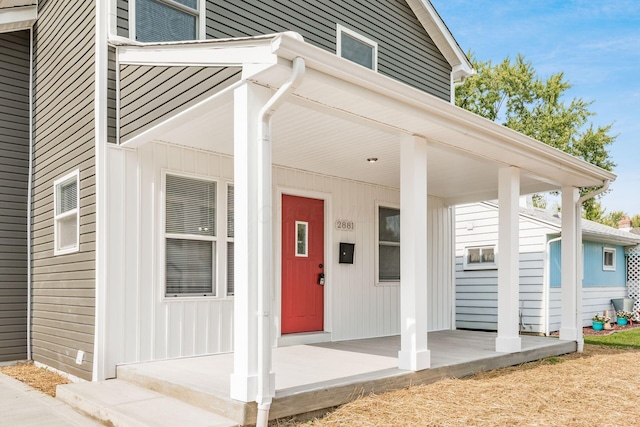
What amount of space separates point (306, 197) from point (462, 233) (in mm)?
6011

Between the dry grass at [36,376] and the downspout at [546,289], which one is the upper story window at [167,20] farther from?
the downspout at [546,289]

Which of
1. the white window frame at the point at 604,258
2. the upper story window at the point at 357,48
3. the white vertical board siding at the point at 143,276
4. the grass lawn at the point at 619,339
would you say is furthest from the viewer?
the white window frame at the point at 604,258

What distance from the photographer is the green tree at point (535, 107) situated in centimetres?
2512

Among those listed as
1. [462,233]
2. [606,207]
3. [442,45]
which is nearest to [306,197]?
[442,45]

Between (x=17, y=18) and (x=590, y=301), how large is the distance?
1238 cm

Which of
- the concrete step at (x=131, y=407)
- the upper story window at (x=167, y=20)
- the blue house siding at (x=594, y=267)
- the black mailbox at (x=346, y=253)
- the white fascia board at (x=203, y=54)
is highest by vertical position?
the upper story window at (x=167, y=20)

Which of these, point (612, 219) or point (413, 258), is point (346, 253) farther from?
point (612, 219)

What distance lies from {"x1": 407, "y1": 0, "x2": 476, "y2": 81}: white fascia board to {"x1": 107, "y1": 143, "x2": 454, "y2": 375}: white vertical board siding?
11.7 ft

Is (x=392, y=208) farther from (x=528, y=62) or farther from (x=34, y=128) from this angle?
(x=528, y=62)

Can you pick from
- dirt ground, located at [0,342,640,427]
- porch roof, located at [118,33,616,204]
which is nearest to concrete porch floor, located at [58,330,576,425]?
dirt ground, located at [0,342,640,427]

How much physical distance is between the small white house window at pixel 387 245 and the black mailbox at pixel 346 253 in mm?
643

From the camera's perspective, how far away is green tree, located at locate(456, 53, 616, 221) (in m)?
25.1

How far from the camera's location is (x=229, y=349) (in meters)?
6.07

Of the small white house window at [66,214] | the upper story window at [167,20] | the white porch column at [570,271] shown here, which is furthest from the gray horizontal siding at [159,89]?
the white porch column at [570,271]
